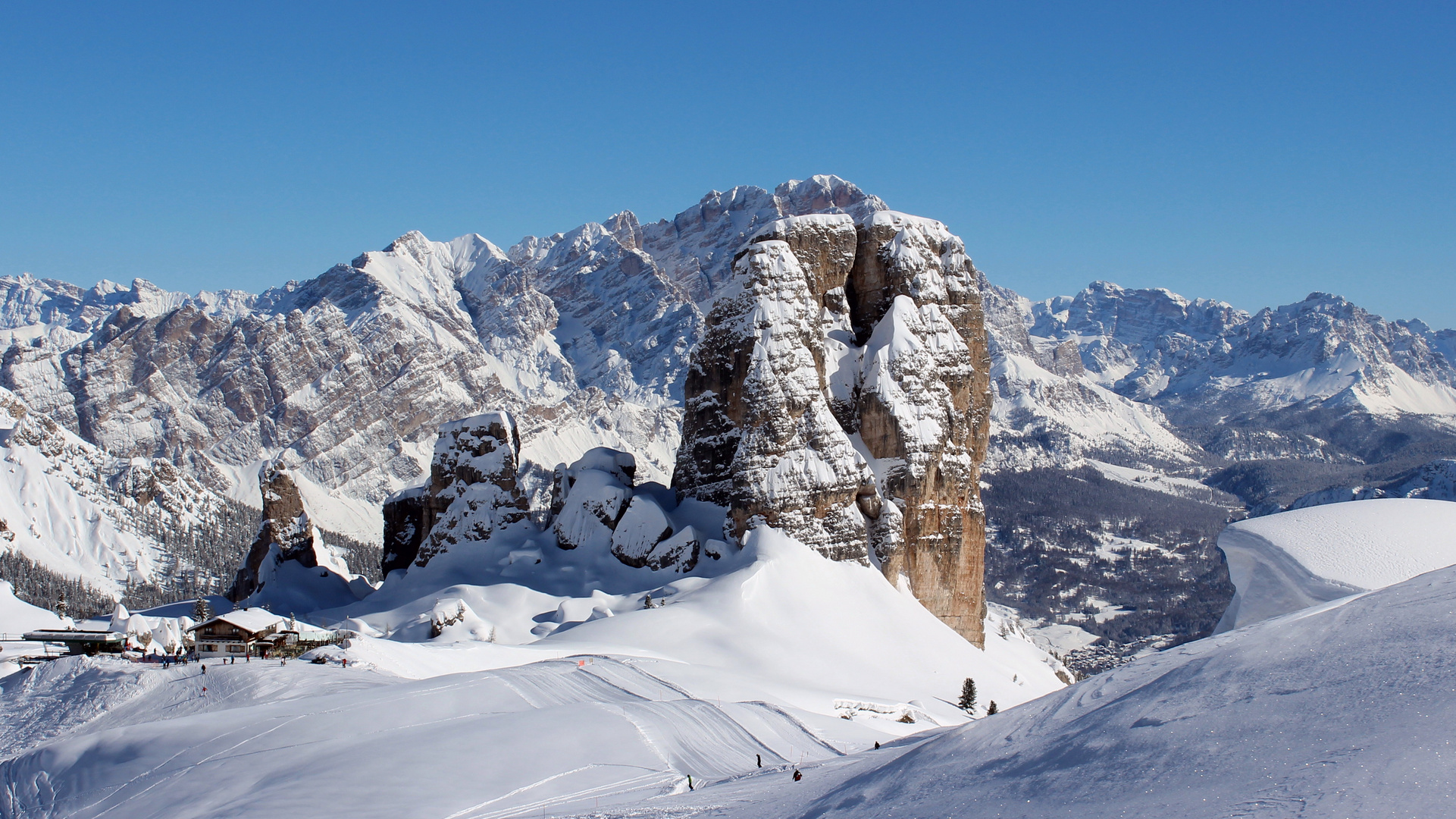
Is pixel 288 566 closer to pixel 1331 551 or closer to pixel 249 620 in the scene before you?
pixel 249 620

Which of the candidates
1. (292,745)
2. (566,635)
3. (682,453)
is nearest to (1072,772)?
(292,745)

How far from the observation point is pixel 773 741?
43625mm

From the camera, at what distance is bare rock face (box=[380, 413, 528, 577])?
88562mm

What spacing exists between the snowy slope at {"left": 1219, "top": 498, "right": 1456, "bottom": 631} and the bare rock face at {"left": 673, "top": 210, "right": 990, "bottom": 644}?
43.7m

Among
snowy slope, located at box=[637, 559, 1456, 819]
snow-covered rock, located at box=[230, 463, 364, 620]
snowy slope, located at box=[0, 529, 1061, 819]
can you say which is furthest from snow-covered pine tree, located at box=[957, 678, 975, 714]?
snow-covered rock, located at box=[230, 463, 364, 620]

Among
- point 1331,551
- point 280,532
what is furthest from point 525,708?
point 280,532

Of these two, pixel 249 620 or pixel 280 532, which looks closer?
pixel 249 620

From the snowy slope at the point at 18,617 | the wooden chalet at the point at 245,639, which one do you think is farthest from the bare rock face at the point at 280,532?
the wooden chalet at the point at 245,639

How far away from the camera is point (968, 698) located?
2532 inches

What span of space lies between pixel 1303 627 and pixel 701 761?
23177 mm

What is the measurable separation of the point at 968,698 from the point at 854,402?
2733cm

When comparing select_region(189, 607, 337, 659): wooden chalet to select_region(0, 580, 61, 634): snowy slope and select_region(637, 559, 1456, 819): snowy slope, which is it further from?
select_region(637, 559, 1456, 819): snowy slope

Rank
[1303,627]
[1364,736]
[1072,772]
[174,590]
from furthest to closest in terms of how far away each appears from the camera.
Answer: [174,590], [1303,627], [1072,772], [1364,736]

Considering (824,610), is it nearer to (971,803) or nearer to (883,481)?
(883,481)
